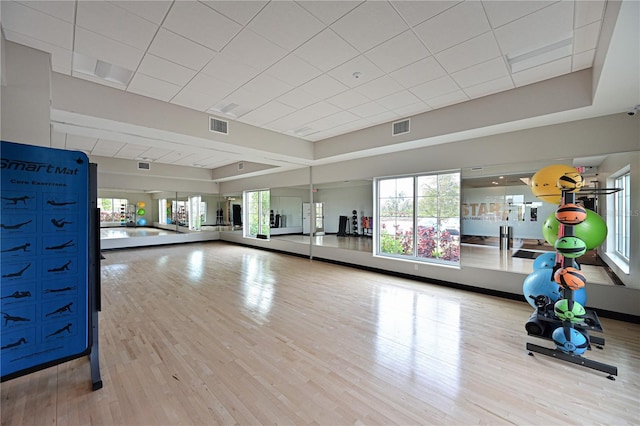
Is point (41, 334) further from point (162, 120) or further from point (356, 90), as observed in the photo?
point (356, 90)

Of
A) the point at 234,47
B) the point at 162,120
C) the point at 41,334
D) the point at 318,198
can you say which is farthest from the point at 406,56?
the point at 318,198

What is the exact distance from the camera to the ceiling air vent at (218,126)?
16.9ft

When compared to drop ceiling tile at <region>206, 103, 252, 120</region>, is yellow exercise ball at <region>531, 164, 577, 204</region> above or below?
below

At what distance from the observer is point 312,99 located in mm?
4430

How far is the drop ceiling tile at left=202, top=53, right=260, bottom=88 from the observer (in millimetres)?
3316

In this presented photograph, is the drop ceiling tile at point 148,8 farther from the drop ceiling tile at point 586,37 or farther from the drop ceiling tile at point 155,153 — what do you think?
the drop ceiling tile at point 155,153

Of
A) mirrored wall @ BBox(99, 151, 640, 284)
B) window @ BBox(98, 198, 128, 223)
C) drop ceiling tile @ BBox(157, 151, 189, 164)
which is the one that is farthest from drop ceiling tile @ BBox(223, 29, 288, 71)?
window @ BBox(98, 198, 128, 223)

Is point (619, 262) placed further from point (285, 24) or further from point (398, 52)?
point (285, 24)

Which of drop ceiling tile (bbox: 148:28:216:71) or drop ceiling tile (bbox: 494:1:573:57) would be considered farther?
drop ceiling tile (bbox: 148:28:216:71)

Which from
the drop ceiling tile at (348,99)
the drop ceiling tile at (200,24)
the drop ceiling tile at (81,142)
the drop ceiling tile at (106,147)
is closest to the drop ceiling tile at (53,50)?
the drop ceiling tile at (200,24)

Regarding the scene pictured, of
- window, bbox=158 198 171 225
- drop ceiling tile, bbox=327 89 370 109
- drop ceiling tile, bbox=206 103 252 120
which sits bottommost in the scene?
window, bbox=158 198 171 225

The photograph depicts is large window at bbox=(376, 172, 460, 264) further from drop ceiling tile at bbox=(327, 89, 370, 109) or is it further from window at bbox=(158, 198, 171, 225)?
window at bbox=(158, 198, 171, 225)

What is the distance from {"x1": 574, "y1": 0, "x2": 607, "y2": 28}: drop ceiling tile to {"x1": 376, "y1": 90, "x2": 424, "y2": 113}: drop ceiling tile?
6.31ft

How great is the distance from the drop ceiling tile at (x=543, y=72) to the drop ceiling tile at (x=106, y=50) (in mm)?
4780
